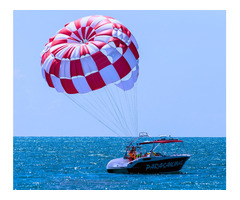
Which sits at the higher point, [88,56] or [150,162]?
[88,56]

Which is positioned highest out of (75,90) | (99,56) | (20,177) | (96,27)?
(96,27)

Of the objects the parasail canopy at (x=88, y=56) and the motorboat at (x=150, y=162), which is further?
the motorboat at (x=150, y=162)

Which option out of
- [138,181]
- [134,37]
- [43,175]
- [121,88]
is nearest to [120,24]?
[134,37]

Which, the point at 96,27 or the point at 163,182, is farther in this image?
the point at 163,182

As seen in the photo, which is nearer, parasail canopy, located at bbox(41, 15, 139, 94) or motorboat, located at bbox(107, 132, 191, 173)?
parasail canopy, located at bbox(41, 15, 139, 94)

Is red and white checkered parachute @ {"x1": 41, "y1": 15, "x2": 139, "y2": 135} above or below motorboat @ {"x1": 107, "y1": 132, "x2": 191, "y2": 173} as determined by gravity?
above

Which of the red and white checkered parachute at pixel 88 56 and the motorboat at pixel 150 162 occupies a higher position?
the red and white checkered parachute at pixel 88 56

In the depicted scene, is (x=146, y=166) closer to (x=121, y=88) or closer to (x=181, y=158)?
(x=181, y=158)

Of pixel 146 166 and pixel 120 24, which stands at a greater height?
pixel 120 24

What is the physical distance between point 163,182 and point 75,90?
6834 mm

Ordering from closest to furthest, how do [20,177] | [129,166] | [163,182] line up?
[163,182]
[129,166]
[20,177]

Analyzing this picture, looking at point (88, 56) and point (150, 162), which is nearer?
point (88, 56)

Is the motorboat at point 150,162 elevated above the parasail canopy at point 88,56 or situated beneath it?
situated beneath

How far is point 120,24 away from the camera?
24188mm
